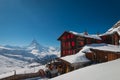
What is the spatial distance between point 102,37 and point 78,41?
9667mm

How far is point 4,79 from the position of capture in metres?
35.3

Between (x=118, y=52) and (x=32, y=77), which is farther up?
(x=118, y=52)

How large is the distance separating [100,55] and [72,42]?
16104 mm

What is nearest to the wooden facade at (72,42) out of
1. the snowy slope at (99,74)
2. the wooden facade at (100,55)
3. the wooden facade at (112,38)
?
the wooden facade at (112,38)

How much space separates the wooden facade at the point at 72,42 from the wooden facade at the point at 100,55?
10.3m

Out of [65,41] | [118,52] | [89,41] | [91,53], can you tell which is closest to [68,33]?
[65,41]

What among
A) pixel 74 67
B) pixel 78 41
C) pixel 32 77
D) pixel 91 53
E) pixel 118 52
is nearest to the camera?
pixel 118 52

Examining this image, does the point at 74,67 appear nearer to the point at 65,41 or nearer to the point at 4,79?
the point at 4,79

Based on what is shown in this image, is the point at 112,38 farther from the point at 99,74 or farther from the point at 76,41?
the point at 99,74

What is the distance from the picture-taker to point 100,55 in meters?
32.1

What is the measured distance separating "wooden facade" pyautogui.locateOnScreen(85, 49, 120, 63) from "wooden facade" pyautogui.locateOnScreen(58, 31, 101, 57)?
33.8 feet

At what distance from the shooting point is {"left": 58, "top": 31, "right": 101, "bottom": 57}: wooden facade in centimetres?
4569

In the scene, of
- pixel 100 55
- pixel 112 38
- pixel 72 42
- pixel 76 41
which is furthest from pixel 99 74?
pixel 112 38

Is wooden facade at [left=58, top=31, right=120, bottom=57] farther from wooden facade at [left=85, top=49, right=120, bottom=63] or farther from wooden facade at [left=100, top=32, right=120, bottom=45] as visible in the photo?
wooden facade at [left=85, top=49, right=120, bottom=63]
